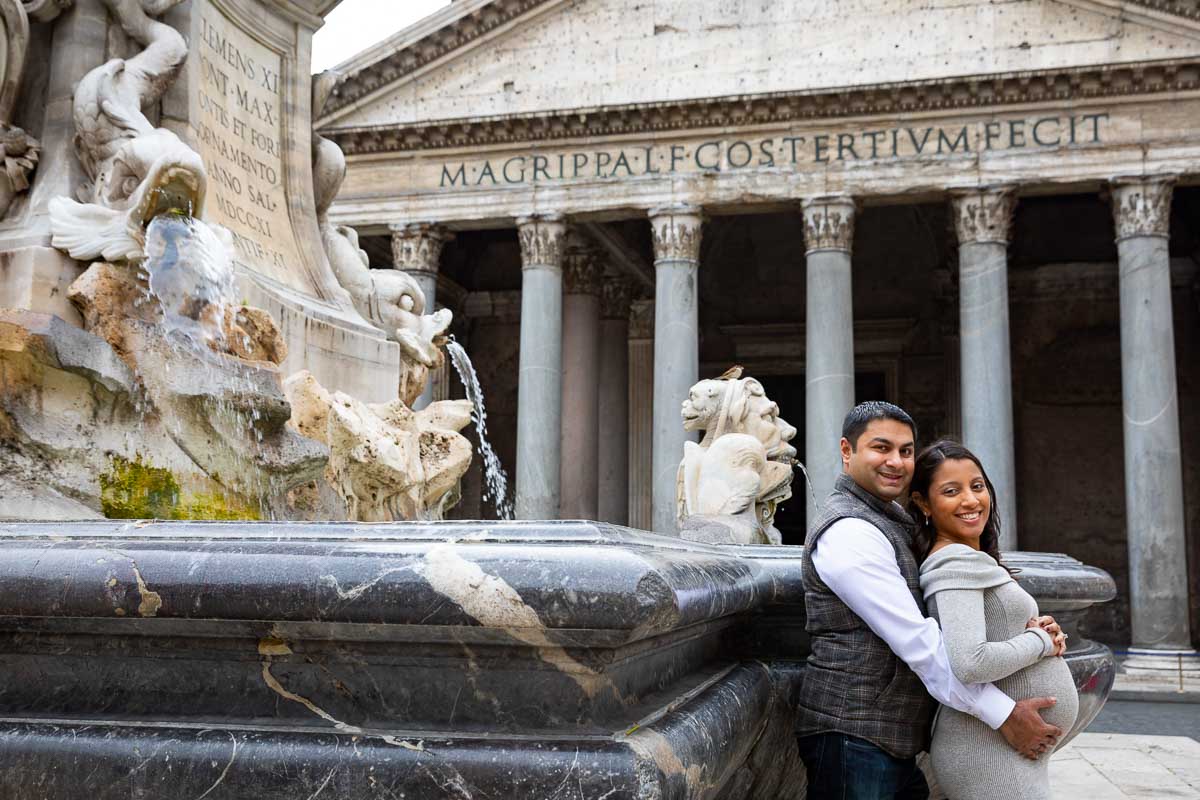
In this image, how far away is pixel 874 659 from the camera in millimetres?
2109

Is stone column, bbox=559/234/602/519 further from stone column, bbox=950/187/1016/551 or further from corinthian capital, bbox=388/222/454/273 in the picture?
stone column, bbox=950/187/1016/551

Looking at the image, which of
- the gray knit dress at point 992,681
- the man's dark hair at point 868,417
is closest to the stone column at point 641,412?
the man's dark hair at point 868,417

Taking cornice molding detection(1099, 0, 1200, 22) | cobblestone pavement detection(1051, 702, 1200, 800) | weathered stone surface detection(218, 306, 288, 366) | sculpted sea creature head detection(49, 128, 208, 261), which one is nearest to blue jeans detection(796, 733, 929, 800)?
weathered stone surface detection(218, 306, 288, 366)

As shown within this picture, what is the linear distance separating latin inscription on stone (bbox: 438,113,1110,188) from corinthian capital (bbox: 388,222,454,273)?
0.84 metres

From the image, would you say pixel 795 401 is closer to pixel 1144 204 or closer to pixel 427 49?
pixel 1144 204

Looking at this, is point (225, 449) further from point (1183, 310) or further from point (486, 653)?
point (1183, 310)

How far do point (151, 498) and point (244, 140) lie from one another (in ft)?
6.20

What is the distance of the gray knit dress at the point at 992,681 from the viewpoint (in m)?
2.05

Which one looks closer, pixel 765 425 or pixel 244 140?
pixel 244 140

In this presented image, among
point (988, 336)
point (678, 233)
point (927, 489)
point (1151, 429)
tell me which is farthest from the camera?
point (678, 233)

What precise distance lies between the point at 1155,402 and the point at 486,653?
16.5m

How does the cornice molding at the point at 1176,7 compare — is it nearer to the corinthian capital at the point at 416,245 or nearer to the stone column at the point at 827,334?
the stone column at the point at 827,334

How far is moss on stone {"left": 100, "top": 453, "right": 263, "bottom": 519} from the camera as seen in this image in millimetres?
3043

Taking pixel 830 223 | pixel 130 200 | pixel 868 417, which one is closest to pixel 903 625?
pixel 868 417
